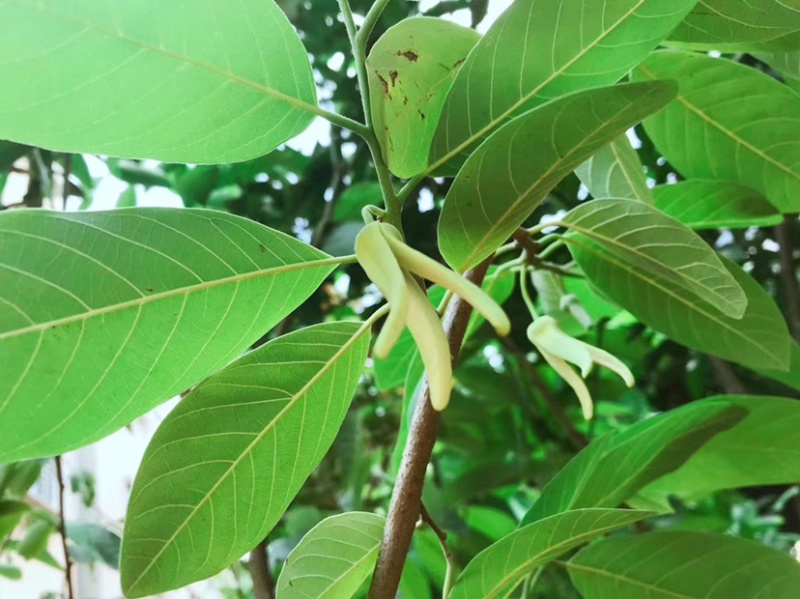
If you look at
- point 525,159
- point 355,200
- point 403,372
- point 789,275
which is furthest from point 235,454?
point 789,275

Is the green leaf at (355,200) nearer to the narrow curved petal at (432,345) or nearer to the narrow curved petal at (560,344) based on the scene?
the narrow curved petal at (560,344)

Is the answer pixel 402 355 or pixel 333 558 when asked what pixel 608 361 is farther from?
pixel 402 355

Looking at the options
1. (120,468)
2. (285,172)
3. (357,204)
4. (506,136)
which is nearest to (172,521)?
(506,136)

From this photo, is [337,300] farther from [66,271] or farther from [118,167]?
[66,271]

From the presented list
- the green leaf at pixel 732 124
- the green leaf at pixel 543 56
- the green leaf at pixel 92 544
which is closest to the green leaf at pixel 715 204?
the green leaf at pixel 732 124

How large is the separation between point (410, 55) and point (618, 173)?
0.18 meters

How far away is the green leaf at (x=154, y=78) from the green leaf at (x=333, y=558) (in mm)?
207

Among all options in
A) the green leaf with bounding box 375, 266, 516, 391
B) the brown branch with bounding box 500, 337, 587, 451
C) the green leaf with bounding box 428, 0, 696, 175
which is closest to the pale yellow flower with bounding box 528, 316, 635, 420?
the green leaf with bounding box 428, 0, 696, 175

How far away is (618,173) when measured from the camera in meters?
0.46

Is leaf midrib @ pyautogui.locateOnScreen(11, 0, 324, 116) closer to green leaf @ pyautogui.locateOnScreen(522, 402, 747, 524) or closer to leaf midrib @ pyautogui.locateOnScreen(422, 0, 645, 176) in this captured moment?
leaf midrib @ pyautogui.locateOnScreen(422, 0, 645, 176)

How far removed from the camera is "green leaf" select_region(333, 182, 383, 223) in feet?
2.47

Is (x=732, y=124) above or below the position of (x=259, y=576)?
above

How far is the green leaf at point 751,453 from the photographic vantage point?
1.57 feet

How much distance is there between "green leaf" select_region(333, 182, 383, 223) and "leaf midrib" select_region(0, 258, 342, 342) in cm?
40
